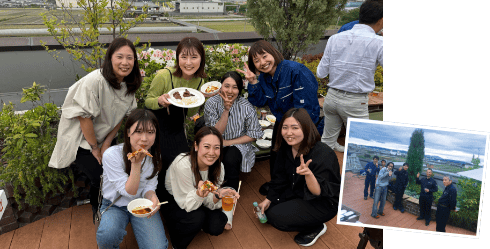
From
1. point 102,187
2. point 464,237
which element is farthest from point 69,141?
point 464,237

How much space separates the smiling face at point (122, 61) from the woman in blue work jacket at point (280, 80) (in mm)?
1003

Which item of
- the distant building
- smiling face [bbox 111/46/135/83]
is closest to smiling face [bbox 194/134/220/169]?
smiling face [bbox 111/46/135/83]

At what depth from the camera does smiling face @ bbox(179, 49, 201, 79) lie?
8.13 ft

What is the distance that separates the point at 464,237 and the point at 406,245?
0.18 meters

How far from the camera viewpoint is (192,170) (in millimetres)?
2180

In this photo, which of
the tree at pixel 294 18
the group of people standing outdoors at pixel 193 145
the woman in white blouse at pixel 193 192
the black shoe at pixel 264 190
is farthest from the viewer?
the tree at pixel 294 18

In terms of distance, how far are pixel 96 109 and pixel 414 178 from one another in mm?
2084

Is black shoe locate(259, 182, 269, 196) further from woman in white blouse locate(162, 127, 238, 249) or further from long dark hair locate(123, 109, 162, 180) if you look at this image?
long dark hair locate(123, 109, 162, 180)

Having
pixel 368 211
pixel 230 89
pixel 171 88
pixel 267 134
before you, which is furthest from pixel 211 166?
pixel 368 211

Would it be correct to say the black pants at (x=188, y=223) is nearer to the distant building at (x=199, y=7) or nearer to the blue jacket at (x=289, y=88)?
the blue jacket at (x=289, y=88)

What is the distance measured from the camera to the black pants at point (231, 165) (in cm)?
255

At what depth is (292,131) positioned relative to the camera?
2084mm

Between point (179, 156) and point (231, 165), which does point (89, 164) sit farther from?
point (231, 165)

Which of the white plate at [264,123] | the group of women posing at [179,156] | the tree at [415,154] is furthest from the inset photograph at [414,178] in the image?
the white plate at [264,123]
